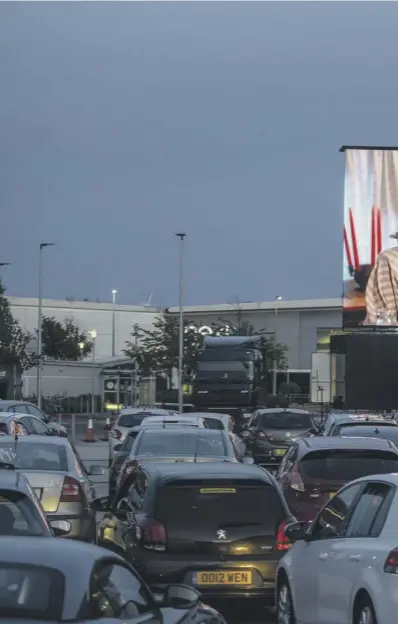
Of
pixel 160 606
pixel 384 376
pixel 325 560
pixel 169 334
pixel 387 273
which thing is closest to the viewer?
pixel 160 606

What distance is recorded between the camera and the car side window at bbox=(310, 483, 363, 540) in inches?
379

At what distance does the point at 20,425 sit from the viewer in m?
25.0

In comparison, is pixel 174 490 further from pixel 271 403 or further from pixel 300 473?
pixel 271 403

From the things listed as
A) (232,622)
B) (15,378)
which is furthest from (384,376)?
(232,622)

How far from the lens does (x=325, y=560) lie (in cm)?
938

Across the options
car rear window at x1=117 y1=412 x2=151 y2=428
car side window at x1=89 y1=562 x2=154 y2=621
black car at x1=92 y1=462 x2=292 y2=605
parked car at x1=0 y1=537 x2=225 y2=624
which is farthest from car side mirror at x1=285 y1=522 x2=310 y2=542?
car rear window at x1=117 y1=412 x2=151 y2=428

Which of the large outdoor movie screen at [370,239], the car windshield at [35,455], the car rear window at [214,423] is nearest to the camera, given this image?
the car windshield at [35,455]

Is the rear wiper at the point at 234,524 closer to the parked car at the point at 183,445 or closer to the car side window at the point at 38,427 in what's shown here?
the parked car at the point at 183,445

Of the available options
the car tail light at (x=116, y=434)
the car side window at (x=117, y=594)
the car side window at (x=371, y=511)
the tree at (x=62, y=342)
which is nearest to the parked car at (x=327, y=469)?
the car side window at (x=371, y=511)

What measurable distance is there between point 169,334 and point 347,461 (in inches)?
2386

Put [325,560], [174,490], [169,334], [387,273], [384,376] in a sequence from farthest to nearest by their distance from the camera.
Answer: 1. [169,334]
2. [384,376]
3. [387,273]
4. [174,490]
5. [325,560]

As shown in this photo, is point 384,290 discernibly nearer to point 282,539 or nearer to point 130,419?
point 130,419

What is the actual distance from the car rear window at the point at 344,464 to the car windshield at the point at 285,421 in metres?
16.4

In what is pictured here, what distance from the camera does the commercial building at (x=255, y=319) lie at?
317 ft
